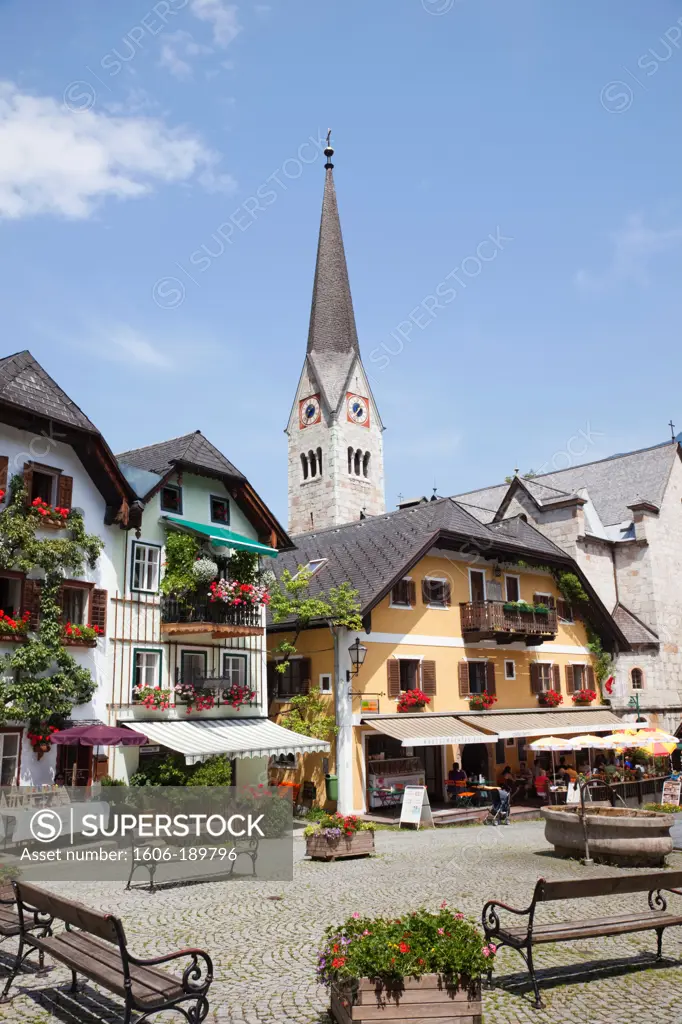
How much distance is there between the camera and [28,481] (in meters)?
22.2

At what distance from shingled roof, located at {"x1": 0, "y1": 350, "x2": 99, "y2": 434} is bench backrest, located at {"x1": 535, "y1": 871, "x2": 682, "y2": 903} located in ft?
56.6

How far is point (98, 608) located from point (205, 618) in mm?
3641

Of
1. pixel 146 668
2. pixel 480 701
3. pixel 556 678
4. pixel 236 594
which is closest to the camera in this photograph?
pixel 146 668

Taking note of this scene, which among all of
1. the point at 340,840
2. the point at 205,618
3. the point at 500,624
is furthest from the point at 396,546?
the point at 340,840

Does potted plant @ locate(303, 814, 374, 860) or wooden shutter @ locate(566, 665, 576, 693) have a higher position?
wooden shutter @ locate(566, 665, 576, 693)

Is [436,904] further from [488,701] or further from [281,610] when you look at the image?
[488,701]

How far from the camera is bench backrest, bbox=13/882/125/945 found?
7.61m

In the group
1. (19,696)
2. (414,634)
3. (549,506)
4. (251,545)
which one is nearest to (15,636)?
(19,696)

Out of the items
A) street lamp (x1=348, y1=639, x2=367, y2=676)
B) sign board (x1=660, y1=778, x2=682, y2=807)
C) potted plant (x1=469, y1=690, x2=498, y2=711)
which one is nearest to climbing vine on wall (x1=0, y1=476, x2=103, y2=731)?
street lamp (x1=348, y1=639, x2=367, y2=676)

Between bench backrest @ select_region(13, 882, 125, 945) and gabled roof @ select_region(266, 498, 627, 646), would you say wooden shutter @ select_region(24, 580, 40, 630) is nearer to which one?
gabled roof @ select_region(266, 498, 627, 646)

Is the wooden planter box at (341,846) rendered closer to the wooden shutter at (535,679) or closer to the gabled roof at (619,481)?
the wooden shutter at (535,679)

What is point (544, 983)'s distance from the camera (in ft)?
30.1

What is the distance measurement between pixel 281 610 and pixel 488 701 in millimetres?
8759

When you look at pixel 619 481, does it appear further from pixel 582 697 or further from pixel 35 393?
pixel 35 393
